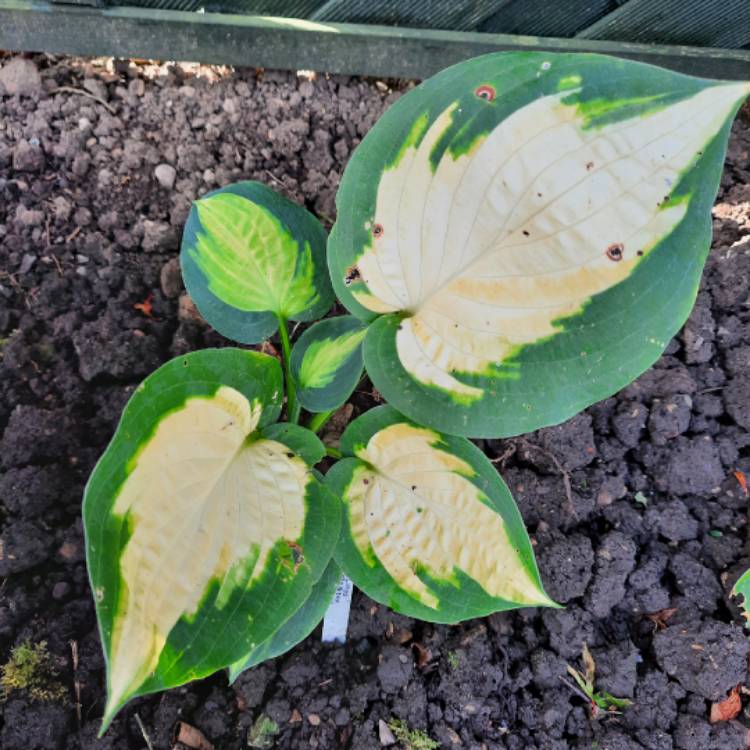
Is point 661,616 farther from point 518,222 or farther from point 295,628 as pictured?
point 518,222

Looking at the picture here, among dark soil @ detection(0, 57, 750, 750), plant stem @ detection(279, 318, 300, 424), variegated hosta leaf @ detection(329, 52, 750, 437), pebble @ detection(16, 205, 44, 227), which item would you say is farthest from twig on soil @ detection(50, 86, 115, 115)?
variegated hosta leaf @ detection(329, 52, 750, 437)

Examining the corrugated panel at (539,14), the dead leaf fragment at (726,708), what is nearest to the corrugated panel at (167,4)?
the corrugated panel at (539,14)

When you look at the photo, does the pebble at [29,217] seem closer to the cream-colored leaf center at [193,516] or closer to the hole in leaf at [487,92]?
the cream-colored leaf center at [193,516]

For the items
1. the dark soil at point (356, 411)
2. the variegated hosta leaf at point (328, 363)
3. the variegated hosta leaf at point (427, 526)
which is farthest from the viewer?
the dark soil at point (356, 411)

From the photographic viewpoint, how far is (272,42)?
1.47 metres

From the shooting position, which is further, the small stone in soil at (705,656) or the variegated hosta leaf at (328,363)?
the small stone in soil at (705,656)

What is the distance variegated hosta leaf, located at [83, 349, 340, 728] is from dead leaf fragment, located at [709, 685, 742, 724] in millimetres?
769

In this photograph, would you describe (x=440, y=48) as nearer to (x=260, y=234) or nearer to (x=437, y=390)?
(x=260, y=234)

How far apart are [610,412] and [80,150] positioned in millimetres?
1199

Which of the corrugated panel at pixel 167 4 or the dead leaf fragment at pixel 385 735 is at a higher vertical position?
the corrugated panel at pixel 167 4

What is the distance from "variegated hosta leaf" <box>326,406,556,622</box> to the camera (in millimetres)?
941

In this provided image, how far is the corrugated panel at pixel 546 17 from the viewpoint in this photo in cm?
144

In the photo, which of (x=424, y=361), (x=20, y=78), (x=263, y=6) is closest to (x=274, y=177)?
(x=263, y=6)

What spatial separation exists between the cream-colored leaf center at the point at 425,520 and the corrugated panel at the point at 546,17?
3.20 feet
